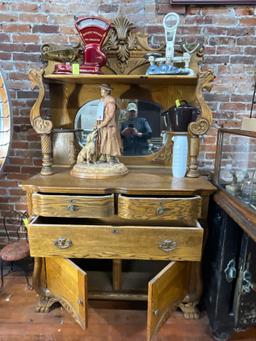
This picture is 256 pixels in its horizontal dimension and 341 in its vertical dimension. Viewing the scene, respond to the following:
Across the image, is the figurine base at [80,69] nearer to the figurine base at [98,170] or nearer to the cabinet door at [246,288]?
the figurine base at [98,170]

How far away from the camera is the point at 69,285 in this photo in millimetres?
1288

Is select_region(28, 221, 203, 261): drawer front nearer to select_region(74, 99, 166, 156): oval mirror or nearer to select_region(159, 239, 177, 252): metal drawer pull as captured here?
select_region(159, 239, 177, 252): metal drawer pull

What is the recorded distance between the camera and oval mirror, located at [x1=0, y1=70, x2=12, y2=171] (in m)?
1.43

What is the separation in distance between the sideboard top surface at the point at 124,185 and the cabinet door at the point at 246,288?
12.6 inches

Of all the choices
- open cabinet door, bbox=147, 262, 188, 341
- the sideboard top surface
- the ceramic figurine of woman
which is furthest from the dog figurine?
open cabinet door, bbox=147, 262, 188, 341

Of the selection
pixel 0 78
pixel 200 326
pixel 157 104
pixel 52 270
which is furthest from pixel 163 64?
pixel 200 326

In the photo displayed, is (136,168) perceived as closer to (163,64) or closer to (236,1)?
(163,64)

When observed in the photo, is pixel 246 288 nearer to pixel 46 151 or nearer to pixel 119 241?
pixel 119 241

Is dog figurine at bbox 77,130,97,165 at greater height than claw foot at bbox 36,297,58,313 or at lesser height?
greater

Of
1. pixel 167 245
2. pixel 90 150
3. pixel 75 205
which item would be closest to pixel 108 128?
pixel 90 150

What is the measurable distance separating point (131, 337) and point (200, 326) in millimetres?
398

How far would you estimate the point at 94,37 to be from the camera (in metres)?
1.42

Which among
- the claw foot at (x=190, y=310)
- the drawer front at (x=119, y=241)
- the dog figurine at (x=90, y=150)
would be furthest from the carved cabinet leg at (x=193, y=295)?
the dog figurine at (x=90, y=150)

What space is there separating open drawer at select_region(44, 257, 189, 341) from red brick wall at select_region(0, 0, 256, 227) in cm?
104
